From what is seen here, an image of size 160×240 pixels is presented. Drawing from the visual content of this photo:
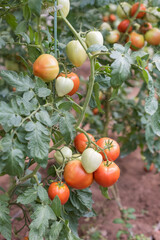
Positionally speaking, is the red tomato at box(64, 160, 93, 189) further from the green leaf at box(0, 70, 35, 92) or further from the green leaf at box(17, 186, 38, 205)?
the green leaf at box(0, 70, 35, 92)

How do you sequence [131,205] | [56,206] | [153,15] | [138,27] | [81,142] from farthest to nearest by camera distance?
[131,205] < [138,27] < [153,15] < [81,142] < [56,206]

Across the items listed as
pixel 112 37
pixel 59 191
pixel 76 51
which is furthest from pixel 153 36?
pixel 59 191

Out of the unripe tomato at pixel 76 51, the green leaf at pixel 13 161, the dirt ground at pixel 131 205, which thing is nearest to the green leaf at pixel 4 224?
the green leaf at pixel 13 161

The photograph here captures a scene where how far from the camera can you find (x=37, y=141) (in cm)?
61

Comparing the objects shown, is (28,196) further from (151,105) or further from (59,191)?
(151,105)

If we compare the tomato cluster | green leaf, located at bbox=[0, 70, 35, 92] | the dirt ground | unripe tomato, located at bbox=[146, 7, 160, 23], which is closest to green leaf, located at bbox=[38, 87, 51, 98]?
green leaf, located at bbox=[0, 70, 35, 92]

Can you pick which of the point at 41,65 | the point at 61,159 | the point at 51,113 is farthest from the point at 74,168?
the point at 41,65

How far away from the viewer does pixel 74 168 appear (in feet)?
2.42

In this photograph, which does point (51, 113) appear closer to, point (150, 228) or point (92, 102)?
point (92, 102)

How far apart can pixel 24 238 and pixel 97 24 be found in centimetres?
113

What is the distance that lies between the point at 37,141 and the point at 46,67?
20 cm

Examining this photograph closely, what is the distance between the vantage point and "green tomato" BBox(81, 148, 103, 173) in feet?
2.30

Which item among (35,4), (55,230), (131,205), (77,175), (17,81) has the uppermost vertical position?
(35,4)

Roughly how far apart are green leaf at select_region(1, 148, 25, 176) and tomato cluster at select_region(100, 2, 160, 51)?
2.87 ft
